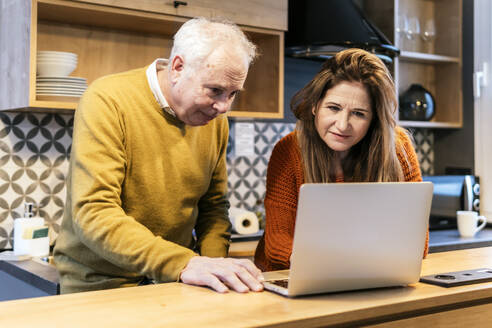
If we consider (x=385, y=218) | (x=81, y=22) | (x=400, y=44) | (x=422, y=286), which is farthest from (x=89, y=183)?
(x=400, y=44)

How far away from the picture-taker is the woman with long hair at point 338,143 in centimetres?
166

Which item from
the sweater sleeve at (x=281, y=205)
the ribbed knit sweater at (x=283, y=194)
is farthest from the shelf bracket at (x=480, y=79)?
the sweater sleeve at (x=281, y=205)

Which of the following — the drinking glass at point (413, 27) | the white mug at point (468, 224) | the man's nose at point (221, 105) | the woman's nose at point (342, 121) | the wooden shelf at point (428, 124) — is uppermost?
the drinking glass at point (413, 27)

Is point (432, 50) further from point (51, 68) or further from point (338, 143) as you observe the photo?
point (51, 68)

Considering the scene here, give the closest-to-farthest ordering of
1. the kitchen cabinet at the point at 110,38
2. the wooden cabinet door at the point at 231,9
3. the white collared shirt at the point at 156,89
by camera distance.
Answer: the white collared shirt at the point at 156,89 → the kitchen cabinet at the point at 110,38 → the wooden cabinet door at the point at 231,9

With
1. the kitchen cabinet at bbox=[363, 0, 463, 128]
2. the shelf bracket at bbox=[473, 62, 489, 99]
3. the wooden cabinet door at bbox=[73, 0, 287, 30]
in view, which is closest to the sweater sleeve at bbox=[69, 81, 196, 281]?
the wooden cabinet door at bbox=[73, 0, 287, 30]

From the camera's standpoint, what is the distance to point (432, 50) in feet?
12.0

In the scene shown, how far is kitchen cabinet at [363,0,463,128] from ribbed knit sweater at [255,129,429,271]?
1.61m

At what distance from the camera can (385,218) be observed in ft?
3.75

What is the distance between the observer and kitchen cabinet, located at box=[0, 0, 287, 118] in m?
2.20

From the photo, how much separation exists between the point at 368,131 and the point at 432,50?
216 cm

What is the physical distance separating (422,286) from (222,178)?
764mm

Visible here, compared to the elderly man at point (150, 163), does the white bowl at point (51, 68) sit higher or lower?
higher

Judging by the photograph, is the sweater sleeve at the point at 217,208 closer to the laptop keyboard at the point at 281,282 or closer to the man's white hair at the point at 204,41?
the man's white hair at the point at 204,41
